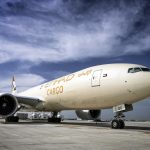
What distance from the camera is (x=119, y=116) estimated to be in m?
16.1

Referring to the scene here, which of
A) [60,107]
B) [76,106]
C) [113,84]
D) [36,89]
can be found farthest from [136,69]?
[36,89]

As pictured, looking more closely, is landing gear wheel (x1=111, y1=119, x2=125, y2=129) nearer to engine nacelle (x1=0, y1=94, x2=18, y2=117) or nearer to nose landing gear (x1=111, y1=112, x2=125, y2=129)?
nose landing gear (x1=111, y1=112, x2=125, y2=129)

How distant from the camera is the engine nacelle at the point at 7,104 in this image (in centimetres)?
2119

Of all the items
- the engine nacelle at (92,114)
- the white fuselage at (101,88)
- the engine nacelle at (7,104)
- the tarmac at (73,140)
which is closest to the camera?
the tarmac at (73,140)

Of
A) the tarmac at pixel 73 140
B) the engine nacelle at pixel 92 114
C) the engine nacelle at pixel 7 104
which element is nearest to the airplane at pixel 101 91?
the engine nacelle at pixel 7 104

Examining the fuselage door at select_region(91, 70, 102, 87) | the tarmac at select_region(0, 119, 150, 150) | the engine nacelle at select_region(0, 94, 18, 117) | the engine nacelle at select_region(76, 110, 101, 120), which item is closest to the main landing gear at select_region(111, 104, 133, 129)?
the fuselage door at select_region(91, 70, 102, 87)

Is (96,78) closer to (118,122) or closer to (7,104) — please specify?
(118,122)

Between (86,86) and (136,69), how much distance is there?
357cm

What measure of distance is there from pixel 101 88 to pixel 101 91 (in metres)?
0.18

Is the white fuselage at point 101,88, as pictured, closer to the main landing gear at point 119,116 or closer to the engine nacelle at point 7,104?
the main landing gear at point 119,116

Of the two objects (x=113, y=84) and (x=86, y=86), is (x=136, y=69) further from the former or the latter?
(x=86, y=86)

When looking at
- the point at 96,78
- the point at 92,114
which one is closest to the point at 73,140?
the point at 96,78

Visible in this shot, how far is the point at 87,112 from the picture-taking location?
82.2 feet

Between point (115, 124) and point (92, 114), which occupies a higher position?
point (92, 114)
